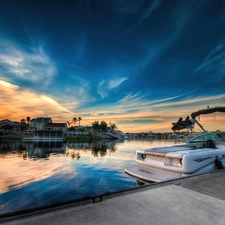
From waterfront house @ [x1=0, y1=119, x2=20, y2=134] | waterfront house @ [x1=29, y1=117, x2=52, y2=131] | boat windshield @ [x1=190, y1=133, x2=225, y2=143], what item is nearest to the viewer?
boat windshield @ [x1=190, y1=133, x2=225, y2=143]

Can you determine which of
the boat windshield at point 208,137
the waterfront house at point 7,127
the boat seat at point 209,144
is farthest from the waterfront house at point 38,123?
the boat seat at point 209,144

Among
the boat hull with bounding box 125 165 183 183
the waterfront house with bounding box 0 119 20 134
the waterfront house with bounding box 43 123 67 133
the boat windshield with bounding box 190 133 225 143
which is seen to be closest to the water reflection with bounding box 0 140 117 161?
the boat windshield with bounding box 190 133 225 143

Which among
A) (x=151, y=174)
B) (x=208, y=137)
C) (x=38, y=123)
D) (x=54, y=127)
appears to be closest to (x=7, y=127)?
(x=38, y=123)

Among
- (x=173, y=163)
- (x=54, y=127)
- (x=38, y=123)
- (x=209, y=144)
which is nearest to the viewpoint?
(x=173, y=163)

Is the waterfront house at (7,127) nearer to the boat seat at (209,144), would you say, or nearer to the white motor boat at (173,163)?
the white motor boat at (173,163)

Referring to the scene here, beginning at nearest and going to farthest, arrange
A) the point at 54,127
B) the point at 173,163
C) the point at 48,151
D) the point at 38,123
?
1. the point at 173,163
2. the point at 48,151
3. the point at 54,127
4. the point at 38,123

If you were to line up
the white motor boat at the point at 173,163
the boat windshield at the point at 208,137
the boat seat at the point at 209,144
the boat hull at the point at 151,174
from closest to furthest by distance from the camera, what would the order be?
the boat hull at the point at 151,174
the white motor boat at the point at 173,163
the boat seat at the point at 209,144
the boat windshield at the point at 208,137

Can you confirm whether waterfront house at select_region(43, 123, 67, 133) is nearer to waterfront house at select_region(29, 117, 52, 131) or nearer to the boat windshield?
waterfront house at select_region(29, 117, 52, 131)

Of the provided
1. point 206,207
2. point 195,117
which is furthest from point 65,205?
point 195,117

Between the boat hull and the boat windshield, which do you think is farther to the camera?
the boat windshield

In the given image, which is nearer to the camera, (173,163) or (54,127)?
(173,163)

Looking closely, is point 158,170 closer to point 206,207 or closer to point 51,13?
point 206,207

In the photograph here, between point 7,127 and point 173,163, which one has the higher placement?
point 7,127

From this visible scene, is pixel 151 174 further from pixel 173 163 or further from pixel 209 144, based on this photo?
pixel 209 144
